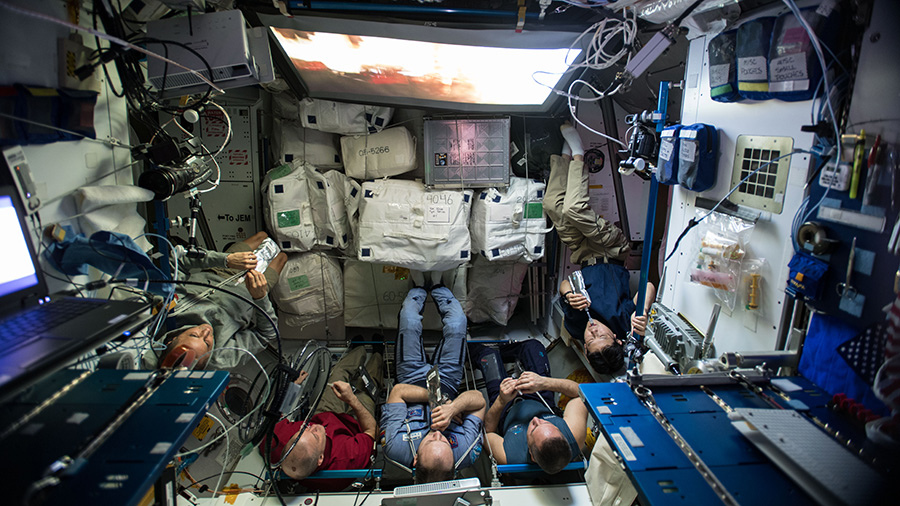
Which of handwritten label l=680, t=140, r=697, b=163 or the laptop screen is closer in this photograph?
the laptop screen

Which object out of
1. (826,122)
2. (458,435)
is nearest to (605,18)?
(826,122)

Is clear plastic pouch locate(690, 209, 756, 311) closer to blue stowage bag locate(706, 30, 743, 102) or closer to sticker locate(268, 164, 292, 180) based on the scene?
blue stowage bag locate(706, 30, 743, 102)

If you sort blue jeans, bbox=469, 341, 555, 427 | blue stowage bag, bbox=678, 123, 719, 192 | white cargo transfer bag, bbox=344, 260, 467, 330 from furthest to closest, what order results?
white cargo transfer bag, bbox=344, 260, 467, 330, blue jeans, bbox=469, 341, 555, 427, blue stowage bag, bbox=678, 123, 719, 192

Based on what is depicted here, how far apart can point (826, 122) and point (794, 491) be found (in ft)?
3.79

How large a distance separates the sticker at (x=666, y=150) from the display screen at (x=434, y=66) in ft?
2.70

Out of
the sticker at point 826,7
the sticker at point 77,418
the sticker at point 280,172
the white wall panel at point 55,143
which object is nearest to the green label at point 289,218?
the sticker at point 280,172

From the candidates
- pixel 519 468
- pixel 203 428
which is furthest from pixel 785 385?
pixel 203 428

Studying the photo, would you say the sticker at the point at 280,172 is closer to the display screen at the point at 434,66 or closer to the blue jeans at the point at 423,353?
the display screen at the point at 434,66

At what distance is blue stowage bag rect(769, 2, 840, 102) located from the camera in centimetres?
136

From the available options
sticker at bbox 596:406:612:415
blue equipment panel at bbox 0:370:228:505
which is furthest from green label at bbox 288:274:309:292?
sticker at bbox 596:406:612:415

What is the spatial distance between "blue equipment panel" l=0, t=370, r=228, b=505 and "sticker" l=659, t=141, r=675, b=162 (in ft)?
7.32

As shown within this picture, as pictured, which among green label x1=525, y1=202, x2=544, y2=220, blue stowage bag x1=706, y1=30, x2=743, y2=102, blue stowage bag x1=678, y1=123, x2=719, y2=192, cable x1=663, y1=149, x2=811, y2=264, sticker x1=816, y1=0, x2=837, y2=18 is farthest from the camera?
green label x1=525, y1=202, x2=544, y2=220

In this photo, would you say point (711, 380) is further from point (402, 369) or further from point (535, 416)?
point (402, 369)

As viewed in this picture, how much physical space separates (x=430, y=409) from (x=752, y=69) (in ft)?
9.10
